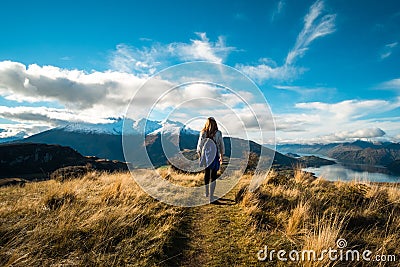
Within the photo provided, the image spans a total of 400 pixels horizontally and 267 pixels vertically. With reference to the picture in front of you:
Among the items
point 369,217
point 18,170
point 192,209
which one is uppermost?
point 369,217

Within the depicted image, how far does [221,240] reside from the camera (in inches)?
201

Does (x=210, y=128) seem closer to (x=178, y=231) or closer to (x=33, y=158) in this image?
(x=178, y=231)

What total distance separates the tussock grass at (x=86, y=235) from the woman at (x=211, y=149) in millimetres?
2753

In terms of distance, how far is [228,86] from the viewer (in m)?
9.66

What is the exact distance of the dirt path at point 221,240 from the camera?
4.28m

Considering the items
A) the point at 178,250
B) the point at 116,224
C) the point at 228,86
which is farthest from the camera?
the point at 228,86

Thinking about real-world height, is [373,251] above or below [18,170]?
above

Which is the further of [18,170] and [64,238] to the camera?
[18,170]

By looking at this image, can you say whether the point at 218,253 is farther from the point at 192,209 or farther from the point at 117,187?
the point at 117,187

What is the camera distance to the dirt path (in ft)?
14.0

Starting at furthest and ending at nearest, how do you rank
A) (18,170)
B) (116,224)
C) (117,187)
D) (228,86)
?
(18,170) < (228,86) < (117,187) < (116,224)

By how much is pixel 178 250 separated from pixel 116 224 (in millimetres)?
1536

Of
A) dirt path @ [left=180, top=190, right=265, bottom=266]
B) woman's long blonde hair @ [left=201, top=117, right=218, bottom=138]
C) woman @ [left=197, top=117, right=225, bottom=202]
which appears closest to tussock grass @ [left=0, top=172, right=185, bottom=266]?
dirt path @ [left=180, top=190, right=265, bottom=266]

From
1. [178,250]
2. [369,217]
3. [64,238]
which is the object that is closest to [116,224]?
[64,238]
